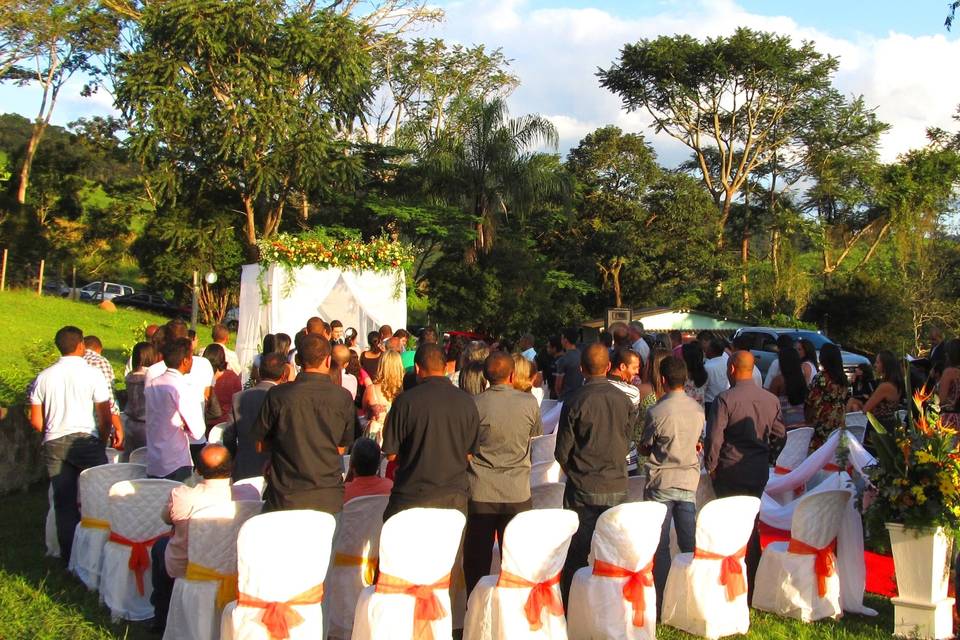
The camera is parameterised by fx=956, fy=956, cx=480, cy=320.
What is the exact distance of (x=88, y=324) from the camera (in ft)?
90.0

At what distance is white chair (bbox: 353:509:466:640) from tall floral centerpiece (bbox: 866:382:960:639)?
103 inches

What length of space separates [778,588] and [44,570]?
495 cm

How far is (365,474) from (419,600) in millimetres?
1212

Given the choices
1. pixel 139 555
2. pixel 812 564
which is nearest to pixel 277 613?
pixel 139 555

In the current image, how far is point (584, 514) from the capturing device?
5.58 meters

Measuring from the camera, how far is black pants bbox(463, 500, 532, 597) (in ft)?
17.7

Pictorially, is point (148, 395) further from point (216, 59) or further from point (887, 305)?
point (887, 305)

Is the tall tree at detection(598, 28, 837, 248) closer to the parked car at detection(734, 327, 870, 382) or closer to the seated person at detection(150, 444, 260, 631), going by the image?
the parked car at detection(734, 327, 870, 382)

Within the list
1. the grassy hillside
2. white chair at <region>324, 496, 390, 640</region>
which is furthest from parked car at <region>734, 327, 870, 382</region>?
white chair at <region>324, 496, 390, 640</region>

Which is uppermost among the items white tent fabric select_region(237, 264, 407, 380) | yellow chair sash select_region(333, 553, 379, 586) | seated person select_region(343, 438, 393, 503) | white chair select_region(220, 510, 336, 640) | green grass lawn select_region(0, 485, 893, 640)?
white tent fabric select_region(237, 264, 407, 380)

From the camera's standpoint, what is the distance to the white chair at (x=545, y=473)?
720cm

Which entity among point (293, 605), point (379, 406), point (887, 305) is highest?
point (887, 305)

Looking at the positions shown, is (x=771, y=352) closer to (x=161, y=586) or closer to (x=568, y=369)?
(x=568, y=369)

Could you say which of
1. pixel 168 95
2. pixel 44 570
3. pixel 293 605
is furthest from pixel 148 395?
pixel 168 95
